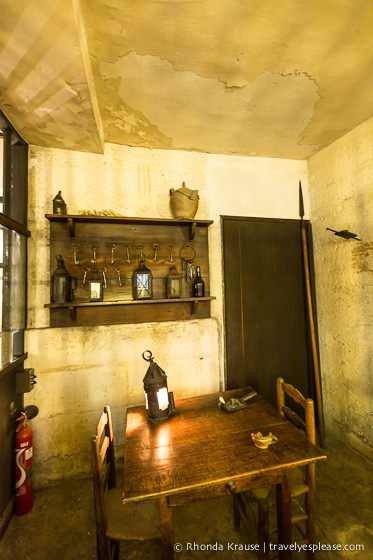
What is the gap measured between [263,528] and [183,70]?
2.52 metres

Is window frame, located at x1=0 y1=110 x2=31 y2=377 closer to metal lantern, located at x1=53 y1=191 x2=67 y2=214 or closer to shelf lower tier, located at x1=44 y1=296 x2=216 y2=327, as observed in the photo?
metal lantern, located at x1=53 y1=191 x2=67 y2=214

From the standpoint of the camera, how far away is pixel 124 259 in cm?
208

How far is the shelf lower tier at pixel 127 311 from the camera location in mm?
1919

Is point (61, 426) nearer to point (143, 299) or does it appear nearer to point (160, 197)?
point (143, 299)

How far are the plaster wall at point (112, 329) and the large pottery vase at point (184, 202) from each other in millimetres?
195

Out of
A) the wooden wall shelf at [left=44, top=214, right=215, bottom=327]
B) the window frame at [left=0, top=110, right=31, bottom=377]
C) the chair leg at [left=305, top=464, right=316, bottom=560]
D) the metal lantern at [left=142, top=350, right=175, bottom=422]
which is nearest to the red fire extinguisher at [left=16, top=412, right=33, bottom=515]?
the window frame at [left=0, top=110, right=31, bottom=377]

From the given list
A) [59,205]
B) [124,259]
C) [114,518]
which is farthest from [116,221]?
[114,518]

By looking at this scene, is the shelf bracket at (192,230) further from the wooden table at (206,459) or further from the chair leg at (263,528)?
the chair leg at (263,528)

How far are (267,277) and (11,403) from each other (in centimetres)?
232

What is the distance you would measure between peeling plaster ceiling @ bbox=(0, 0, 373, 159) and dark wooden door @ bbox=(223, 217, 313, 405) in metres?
0.90

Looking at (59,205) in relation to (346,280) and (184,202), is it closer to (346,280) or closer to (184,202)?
(184,202)

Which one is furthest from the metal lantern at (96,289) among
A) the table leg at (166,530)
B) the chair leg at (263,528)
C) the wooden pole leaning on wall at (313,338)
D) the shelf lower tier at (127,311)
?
the wooden pole leaning on wall at (313,338)

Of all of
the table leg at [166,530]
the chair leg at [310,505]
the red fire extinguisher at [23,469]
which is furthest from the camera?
the red fire extinguisher at [23,469]

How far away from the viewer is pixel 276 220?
2473 millimetres
